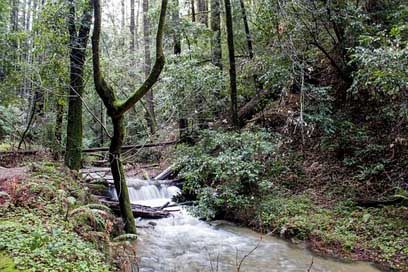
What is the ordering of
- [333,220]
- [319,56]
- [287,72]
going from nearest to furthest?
1. [333,220]
2. [287,72]
3. [319,56]

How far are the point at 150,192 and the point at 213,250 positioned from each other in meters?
4.59

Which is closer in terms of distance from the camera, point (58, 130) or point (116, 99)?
point (116, 99)

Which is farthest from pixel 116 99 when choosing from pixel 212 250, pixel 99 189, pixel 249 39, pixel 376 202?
pixel 249 39

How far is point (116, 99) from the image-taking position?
6.90 m

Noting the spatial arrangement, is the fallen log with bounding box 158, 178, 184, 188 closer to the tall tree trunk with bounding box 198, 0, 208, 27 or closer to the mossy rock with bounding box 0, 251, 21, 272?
the mossy rock with bounding box 0, 251, 21, 272

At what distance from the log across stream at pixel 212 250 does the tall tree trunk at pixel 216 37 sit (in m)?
7.26

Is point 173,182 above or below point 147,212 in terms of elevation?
above

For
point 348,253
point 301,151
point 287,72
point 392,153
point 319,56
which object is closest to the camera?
point 348,253

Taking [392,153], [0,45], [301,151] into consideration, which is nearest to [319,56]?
[301,151]

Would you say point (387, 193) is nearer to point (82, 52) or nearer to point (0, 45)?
point (82, 52)

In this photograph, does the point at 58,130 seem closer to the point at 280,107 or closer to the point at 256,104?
the point at 256,104

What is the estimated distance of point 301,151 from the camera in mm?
11180

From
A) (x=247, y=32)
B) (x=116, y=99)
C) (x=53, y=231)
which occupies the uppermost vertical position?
(x=247, y=32)

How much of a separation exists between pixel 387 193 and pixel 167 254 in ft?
17.3
